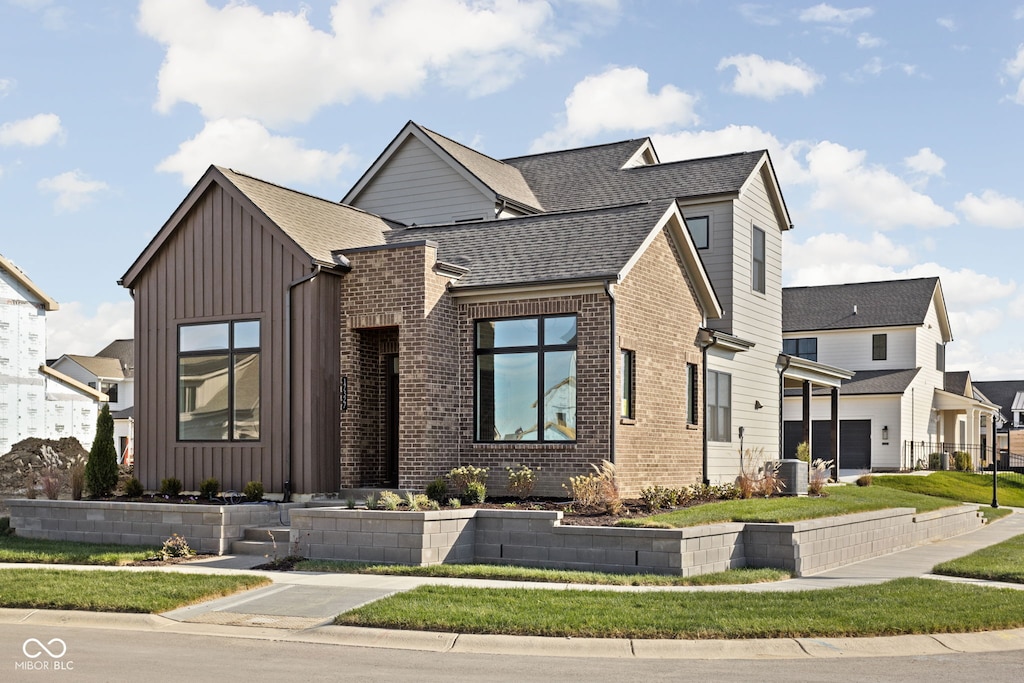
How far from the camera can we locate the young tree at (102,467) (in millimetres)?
19656

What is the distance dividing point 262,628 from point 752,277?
64.4ft

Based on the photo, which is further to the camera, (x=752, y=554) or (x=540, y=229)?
(x=540, y=229)

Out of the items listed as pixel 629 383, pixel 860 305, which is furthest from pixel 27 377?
pixel 860 305

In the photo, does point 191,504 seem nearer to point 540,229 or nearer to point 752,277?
point 540,229

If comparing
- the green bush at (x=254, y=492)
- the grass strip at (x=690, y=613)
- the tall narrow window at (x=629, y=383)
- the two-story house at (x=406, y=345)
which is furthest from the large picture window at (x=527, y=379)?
the grass strip at (x=690, y=613)

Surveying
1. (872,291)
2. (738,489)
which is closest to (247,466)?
(738,489)

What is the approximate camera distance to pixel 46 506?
18.8 m

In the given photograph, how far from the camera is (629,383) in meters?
19.4

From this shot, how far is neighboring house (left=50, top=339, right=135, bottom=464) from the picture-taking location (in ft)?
201

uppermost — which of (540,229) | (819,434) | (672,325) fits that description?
(540,229)

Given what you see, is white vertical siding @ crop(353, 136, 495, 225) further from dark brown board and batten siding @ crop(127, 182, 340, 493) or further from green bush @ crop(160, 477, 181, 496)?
green bush @ crop(160, 477, 181, 496)

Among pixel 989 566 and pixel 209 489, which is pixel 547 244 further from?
pixel 989 566

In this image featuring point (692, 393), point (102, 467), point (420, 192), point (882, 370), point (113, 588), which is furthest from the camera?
point (882, 370)

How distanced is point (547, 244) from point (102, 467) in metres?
9.46
